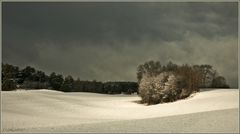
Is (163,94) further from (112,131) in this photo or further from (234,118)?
(112,131)

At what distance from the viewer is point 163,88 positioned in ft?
67.2

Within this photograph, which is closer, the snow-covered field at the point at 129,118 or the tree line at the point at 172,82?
the snow-covered field at the point at 129,118

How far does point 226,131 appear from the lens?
7.65 metres

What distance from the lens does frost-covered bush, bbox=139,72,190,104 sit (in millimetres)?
20094

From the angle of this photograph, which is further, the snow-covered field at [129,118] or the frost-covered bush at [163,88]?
the frost-covered bush at [163,88]

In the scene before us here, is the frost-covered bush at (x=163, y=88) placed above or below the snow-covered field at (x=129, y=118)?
above

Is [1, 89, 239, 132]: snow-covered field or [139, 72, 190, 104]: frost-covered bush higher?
[139, 72, 190, 104]: frost-covered bush

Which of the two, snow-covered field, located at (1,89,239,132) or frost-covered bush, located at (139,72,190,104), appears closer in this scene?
snow-covered field, located at (1,89,239,132)

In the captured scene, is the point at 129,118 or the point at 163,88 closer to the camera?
the point at 129,118

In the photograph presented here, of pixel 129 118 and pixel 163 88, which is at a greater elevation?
pixel 163 88

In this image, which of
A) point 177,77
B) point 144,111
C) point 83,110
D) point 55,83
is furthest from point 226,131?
point 55,83

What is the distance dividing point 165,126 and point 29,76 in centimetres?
1786

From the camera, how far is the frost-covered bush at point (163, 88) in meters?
20.1

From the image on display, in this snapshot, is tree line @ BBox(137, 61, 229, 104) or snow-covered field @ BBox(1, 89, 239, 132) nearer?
snow-covered field @ BBox(1, 89, 239, 132)
